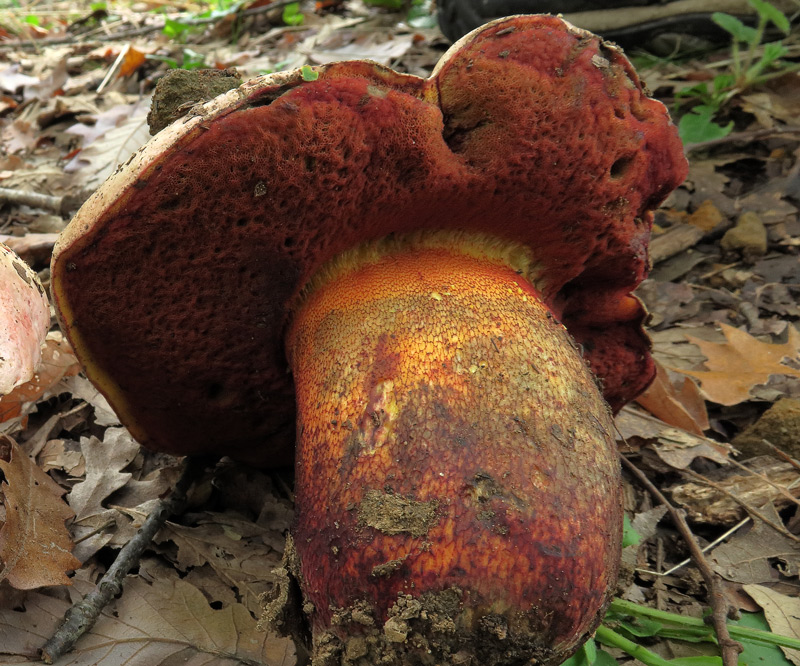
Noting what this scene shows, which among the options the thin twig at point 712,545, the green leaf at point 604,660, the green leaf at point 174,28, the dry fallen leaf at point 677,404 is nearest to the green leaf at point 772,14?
the dry fallen leaf at point 677,404

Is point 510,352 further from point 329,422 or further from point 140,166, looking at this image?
point 140,166

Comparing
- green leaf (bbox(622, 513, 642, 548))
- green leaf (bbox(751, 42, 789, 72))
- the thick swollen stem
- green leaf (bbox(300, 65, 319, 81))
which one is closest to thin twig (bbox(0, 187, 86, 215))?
the thick swollen stem

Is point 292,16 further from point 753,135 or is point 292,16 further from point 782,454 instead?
point 782,454

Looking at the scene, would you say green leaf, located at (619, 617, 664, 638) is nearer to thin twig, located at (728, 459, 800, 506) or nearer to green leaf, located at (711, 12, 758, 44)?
thin twig, located at (728, 459, 800, 506)

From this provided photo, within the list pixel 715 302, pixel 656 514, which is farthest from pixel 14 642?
pixel 715 302

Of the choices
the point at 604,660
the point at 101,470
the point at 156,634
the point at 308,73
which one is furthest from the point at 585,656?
the point at 101,470

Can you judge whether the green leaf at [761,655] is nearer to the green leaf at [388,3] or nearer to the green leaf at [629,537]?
the green leaf at [629,537]
